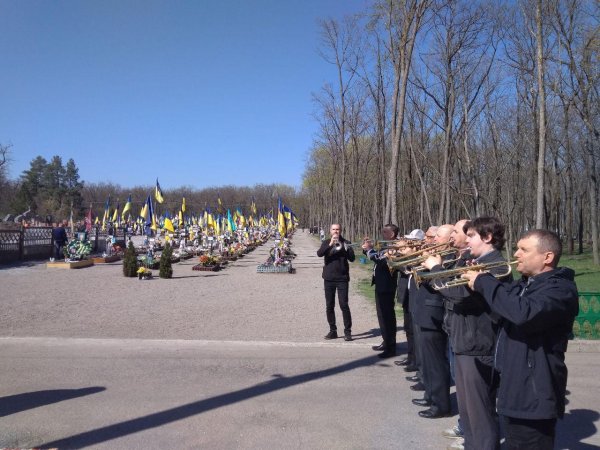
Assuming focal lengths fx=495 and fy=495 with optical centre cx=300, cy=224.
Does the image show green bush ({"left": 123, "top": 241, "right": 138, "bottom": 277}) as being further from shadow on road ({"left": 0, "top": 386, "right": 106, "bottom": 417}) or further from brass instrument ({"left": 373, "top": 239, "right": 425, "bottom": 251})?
brass instrument ({"left": 373, "top": 239, "right": 425, "bottom": 251})

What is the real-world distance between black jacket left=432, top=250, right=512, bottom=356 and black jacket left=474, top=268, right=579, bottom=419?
26.7 inches

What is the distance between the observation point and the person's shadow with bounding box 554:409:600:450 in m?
4.27

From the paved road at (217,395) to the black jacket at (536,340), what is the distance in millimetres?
1742

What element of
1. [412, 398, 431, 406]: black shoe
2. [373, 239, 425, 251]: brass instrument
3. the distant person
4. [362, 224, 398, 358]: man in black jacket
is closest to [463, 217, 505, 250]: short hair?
[373, 239, 425, 251]: brass instrument

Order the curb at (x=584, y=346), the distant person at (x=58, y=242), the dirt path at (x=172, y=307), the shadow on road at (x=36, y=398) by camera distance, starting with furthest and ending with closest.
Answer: the distant person at (x=58, y=242)
the dirt path at (x=172, y=307)
the curb at (x=584, y=346)
the shadow on road at (x=36, y=398)

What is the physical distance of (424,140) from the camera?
32906mm

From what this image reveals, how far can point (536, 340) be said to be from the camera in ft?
9.24

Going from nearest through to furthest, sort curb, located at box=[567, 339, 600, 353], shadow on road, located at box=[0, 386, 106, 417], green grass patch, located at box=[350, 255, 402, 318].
→ 1. shadow on road, located at box=[0, 386, 106, 417]
2. curb, located at box=[567, 339, 600, 353]
3. green grass patch, located at box=[350, 255, 402, 318]

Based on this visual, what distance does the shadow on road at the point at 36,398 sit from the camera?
196 inches

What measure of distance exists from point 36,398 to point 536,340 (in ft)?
16.2

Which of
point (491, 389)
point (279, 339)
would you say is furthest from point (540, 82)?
point (491, 389)

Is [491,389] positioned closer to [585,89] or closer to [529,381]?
[529,381]

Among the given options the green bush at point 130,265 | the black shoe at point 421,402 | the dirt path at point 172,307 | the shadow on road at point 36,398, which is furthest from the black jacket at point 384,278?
the green bush at point 130,265

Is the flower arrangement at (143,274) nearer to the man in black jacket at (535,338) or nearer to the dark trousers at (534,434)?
the man in black jacket at (535,338)
